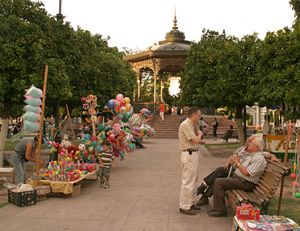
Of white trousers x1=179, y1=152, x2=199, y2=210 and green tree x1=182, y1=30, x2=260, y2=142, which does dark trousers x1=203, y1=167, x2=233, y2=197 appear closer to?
white trousers x1=179, y1=152, x2=199, y2=210

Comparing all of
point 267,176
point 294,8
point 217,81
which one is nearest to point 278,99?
point 217,81

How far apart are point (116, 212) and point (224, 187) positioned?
196 centimetres

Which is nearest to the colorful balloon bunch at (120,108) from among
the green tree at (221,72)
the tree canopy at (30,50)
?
the tree canopy at (30,50)

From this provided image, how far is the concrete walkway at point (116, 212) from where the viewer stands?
654 centimetres

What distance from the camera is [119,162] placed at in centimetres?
1565

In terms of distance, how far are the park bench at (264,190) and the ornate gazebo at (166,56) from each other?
88.5 ft

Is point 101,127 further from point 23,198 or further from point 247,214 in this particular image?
point 247,214

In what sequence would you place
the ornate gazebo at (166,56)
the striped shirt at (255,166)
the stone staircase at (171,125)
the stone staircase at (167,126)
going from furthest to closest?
the ornate gazebo at (166,56) → the stone staircase at (171,125) → the stone staircase at (167,126) → the striped shirt at (255,166)

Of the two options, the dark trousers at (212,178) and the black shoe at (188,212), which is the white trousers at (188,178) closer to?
the black shoe at (188,212)

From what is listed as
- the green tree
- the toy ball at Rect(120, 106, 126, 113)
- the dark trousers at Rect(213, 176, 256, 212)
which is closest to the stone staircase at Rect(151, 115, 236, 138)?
the green tree

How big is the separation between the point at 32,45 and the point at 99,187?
16.5ft

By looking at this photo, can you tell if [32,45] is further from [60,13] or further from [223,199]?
[223,199]

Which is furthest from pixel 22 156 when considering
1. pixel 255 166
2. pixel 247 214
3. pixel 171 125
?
pixel 171 125

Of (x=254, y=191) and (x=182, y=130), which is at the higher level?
(x=182, y=130)
